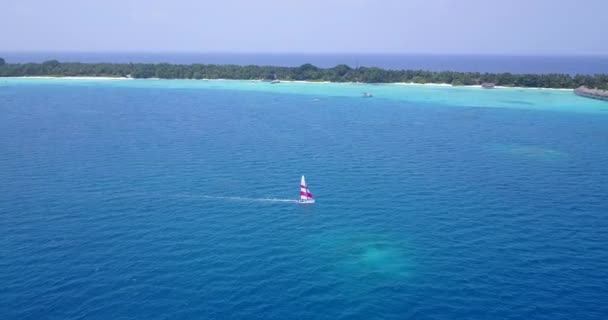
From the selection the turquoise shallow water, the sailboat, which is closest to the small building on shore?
the turquoise shallow water

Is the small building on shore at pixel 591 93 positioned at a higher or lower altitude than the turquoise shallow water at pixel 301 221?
higher

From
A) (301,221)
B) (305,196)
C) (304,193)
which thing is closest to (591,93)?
(305,196)

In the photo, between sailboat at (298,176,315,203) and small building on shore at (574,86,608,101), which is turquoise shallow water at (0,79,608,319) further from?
small building on shore at (574,86,608,101)

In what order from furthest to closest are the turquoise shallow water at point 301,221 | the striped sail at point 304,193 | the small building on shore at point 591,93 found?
the small building on shore at point 591,93 < the striped sail at point 304,193 < the turquoise shallow water at point 301,221

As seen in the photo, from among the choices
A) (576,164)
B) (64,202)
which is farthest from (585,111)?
(64,202)

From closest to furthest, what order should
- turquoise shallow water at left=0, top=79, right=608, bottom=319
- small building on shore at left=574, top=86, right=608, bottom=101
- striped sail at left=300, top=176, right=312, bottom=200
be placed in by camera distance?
1. turquoise shallow water at left=0, top=79, right=608, bottom=319
2. striped sail at left=300, top=176, right=312, bottom=200
3. small building on shore at left=574, top=86, right=608, bottom=101

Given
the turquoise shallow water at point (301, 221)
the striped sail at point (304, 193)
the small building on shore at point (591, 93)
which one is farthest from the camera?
the small building on shore at point (591, 93)

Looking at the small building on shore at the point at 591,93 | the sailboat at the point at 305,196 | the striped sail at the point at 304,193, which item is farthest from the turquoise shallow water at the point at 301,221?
the small building on shore at the point at 591,93

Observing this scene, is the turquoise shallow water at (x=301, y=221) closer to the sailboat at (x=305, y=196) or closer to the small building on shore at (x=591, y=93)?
the sailboat at (x=305, y=196)

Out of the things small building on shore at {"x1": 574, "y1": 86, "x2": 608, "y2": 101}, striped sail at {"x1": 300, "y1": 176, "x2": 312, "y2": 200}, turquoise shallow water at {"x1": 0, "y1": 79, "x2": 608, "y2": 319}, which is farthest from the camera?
small building on shore at {"x1": 574, "y1": 86, "x2": 608, "y2": 101}
